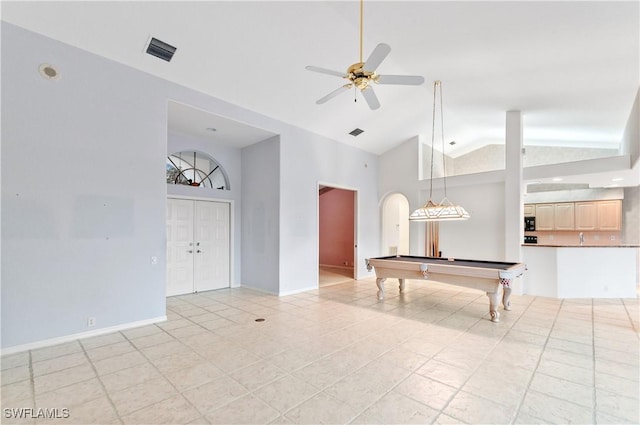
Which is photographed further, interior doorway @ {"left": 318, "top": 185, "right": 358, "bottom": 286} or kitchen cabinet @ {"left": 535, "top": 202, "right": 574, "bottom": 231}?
interior doorway @ {"left": 318, "top": 185, "right": 358, "bottom": 286}

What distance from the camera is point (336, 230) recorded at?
1011 centimetres

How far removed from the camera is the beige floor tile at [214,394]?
7.48 ft

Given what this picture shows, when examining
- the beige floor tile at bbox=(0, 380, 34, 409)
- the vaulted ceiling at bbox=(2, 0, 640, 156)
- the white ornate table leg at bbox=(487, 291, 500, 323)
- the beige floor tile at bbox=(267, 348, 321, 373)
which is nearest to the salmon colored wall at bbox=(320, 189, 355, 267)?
the vaulted ceiling at bbox=(2, 0, 640, 156)

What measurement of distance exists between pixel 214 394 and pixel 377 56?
3.26 meters

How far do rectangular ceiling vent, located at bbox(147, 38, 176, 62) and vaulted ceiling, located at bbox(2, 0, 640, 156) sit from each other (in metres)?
0.08

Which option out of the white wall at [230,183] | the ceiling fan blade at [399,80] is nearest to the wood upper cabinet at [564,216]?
the ceiling fan blade at [399,80]

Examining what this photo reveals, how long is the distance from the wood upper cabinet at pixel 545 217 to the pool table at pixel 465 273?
15.8 ft

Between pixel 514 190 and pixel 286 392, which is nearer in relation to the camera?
pixel 286 392

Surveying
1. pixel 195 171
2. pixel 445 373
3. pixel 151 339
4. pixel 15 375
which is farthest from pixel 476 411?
pixel 195 171

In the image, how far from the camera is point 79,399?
2.35 m

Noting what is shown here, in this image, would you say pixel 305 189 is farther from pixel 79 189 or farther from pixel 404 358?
pixel 404 358

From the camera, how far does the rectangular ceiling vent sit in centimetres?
378

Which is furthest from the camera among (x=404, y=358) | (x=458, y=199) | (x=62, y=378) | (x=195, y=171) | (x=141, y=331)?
(x=458, y=199)

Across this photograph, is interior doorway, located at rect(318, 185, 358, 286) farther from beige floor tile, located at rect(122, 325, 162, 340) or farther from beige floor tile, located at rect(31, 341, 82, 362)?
beige floor tile, located at rect(31, 341, 82, 362)
